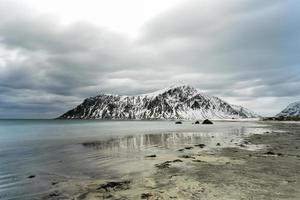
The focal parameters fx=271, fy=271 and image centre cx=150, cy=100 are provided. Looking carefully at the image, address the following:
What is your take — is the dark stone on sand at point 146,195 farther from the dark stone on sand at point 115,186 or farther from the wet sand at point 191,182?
the dark stone on sand at point 115,186

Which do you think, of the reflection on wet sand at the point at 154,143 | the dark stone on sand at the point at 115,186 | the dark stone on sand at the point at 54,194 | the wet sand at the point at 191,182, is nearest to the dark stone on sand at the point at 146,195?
the wet sand at the point at 191,182

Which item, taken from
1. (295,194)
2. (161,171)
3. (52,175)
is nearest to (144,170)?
(161,171)

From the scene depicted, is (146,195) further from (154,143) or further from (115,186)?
(154,143)

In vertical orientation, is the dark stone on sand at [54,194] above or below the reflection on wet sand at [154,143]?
below

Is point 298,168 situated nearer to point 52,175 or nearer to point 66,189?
point 66,189

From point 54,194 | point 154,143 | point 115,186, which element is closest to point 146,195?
point 115,186

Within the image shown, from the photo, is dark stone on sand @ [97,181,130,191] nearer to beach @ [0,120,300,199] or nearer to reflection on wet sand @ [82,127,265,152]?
beach @ [0,120,300,199]

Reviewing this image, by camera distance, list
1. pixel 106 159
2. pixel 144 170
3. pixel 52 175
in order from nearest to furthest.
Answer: pixel 52 175
pixel 144 170
pixel 106 159

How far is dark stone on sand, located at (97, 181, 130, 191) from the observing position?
623 inches

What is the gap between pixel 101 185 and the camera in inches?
657

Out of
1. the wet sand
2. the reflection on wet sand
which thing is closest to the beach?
the wet sand

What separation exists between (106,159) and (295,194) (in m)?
18.6

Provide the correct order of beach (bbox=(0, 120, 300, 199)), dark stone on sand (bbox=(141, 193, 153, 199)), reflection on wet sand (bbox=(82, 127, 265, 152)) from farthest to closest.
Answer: reflection on wet sand (bbox=(82, 127, 265, 152)) → beach (bbox=(0, 120, 300, 199)) → dark stone on sand (bbox=(141, 193, 153, 199))

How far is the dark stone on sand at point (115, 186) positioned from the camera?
623 inches
